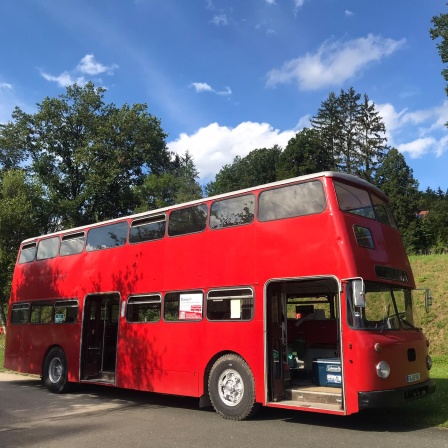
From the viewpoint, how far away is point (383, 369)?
662 cm

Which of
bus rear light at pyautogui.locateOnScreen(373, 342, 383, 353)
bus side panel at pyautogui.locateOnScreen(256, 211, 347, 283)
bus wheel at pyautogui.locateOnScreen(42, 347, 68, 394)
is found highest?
bus side panel at pyautogui.locateOnScreen(256, 211, 347, 283)

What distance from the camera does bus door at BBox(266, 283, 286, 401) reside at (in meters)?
7.61

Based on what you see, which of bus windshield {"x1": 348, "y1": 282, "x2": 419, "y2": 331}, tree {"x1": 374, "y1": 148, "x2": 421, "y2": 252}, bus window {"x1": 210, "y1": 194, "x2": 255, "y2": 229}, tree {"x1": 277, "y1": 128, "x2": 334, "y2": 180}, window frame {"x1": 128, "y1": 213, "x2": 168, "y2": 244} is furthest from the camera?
tree {"x1": 277, "y1": 128, "x2": 334, "y2": 180}

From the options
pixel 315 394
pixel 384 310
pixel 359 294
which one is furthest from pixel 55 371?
pixel 359 294

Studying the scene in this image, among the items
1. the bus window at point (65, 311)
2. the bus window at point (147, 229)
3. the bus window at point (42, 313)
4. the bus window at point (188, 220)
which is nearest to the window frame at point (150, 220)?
the bus window at point (147, 229)

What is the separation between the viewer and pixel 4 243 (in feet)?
83.8

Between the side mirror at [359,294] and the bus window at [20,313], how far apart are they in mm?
10344

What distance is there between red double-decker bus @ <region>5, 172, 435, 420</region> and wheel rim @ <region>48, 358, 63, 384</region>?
0.19 meters

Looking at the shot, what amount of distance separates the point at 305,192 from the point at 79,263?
268 inches

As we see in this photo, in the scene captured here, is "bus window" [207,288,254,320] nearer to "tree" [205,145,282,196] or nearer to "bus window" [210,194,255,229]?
"bus window" [210,194,255,229]

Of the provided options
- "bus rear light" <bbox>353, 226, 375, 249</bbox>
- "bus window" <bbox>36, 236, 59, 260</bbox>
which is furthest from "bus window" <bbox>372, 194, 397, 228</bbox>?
"bus window" <bbox>36, 236, 59, 260</bbox>

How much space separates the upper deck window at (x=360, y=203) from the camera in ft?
24.7

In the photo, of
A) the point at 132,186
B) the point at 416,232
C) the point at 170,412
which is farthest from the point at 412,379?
the point at 416,232

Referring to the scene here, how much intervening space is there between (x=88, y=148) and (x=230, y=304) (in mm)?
30826
